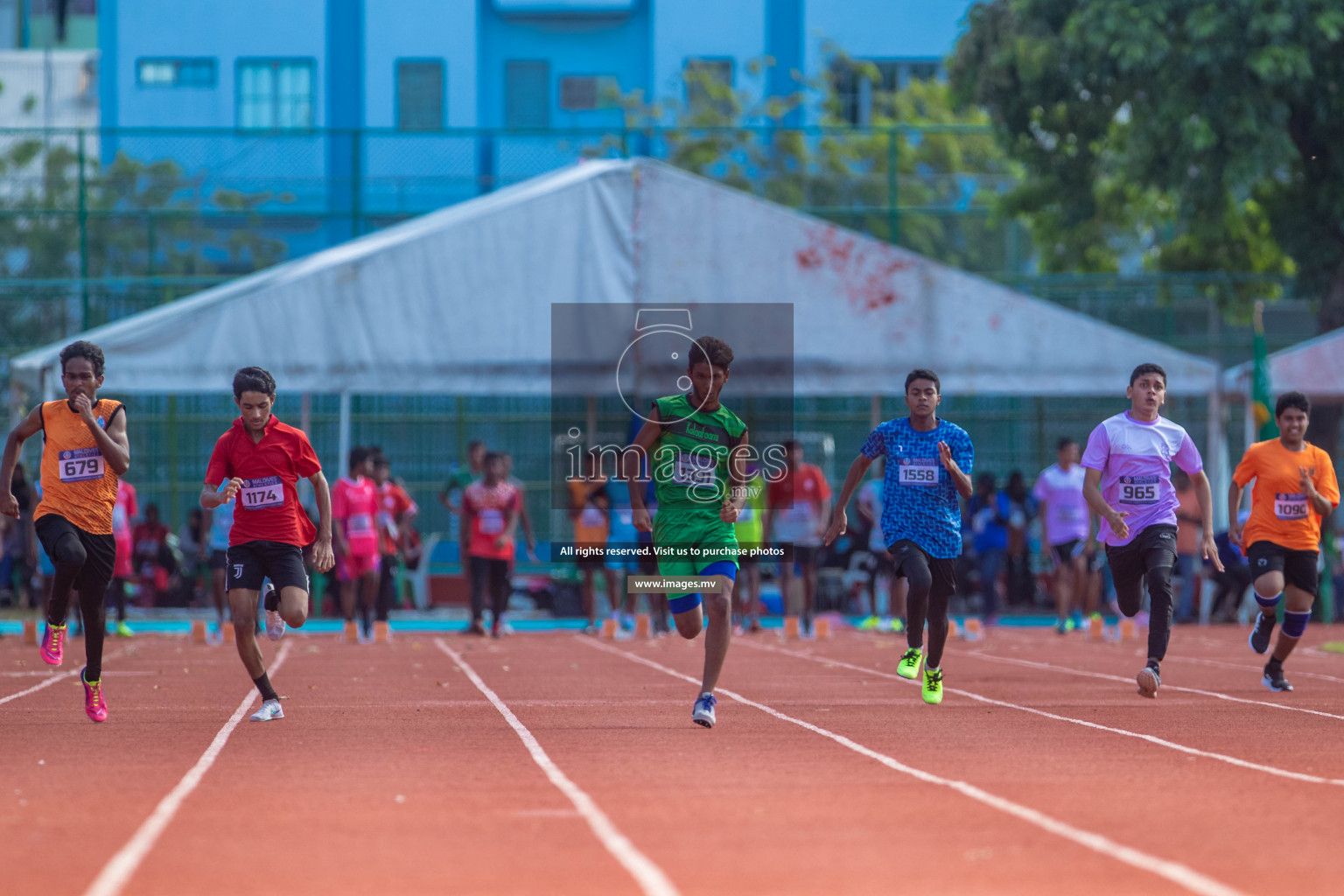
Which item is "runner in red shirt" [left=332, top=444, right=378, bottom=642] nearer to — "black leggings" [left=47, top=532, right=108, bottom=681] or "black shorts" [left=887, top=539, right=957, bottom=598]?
"black leggings" [left=47, top=532, right=108, bottom=681]

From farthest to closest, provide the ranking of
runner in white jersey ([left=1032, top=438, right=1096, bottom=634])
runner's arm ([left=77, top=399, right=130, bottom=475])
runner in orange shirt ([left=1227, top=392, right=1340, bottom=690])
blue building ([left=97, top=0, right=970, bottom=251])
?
blue building ([left=97, top=0, right=970, bottom=251]), runner in white jersey ([left=1032, top=438, right=1096, bottom=634]), runner in orange shirt ([left=1227, top=392, right=1340, bottom=690]), runner's arm ([left=77, top=399, right=130, bottom=475])

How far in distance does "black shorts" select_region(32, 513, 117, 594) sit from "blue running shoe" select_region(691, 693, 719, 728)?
10.7 ft

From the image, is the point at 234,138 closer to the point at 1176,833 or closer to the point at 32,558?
the point at 32,558

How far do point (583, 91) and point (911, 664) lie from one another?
30.7m

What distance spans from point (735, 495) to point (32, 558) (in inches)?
319

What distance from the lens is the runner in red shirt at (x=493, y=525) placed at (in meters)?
18.1

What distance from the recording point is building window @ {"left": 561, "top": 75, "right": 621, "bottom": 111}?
130 feet

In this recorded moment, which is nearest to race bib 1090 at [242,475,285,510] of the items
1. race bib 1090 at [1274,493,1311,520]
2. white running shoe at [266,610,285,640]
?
white running shoe at [266,610,285,640]

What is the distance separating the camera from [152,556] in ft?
72.2

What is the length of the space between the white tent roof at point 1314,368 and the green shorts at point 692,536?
12.6 meters

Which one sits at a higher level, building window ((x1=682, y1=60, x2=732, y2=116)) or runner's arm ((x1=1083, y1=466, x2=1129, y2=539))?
building window ((x1=682, y1=60, x2=732, y2=116))

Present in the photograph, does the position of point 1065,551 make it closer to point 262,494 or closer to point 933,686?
point 933,686

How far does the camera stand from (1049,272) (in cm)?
2859

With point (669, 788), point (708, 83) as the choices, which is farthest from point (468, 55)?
point (669, 788)
